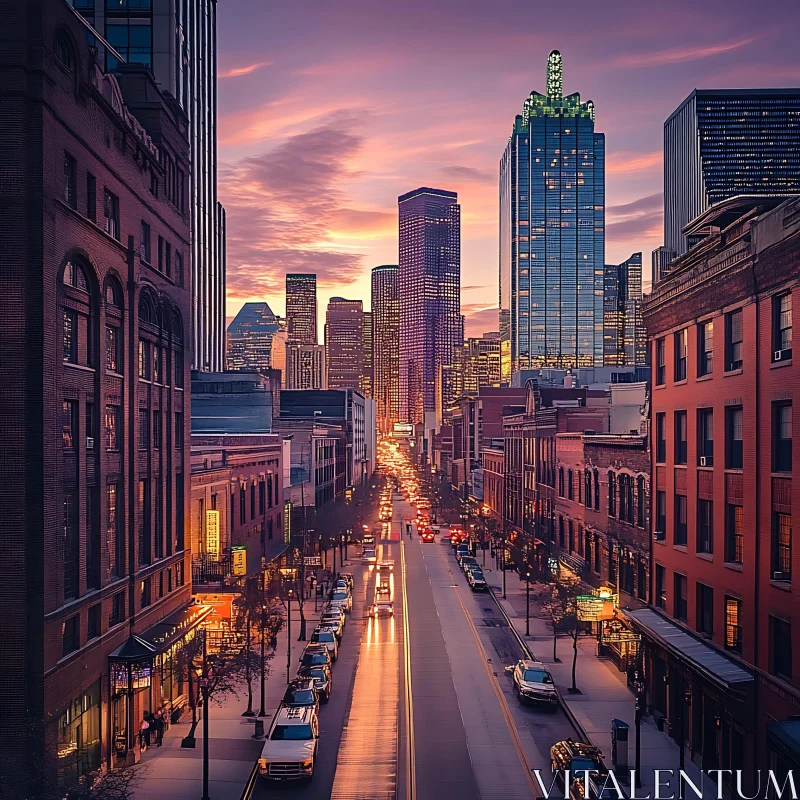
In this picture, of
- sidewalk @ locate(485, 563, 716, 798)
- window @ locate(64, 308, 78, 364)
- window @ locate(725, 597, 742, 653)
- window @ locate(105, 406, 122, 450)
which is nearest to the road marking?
sidewalk @ locate(485, 563, 716, 798)

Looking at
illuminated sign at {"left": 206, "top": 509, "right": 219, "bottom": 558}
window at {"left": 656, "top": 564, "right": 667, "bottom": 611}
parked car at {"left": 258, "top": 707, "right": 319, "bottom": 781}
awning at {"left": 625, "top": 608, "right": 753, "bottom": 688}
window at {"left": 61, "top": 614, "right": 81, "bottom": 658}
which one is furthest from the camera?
illuminated sign at {"left": 206, "top": 509, "right": 219, "bottom": 558}

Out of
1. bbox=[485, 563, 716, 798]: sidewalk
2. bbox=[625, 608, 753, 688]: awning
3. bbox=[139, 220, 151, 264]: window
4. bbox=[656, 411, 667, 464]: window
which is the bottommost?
bbox=[485, 563, 716, 798]: sidewalk

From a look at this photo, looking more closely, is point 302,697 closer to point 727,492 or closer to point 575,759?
point 575,759

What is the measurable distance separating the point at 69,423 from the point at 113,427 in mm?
4884

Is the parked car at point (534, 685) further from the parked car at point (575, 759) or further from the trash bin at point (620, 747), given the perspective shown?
the trash bin at point (620, 747)

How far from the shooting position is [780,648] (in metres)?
28.2

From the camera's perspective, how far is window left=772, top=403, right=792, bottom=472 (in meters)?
27.9

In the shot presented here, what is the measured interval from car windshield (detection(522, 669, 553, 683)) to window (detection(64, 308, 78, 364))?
2403 cm

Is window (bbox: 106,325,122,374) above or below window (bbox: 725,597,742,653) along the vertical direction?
above

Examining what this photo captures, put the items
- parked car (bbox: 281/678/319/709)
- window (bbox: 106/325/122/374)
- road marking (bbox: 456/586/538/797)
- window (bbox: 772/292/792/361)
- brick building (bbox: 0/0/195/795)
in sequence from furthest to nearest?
parked car (bbox: 281/678/319/709)
window (bbox: 106/325/122/374)
road marking (bbox: 456/586/538/797)
window (bbox: 772/292/792/361)
brick building (bbox: 0/0/195/795)

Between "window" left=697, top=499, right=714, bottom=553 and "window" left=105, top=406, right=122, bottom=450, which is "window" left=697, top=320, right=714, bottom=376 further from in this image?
"window" left=105, top=406, right=122, bottom=450

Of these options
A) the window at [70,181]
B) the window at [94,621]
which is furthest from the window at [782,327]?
the window at [94,621]

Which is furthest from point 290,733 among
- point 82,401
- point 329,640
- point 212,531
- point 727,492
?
Result: point 212,531

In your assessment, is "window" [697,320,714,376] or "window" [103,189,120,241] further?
"window" [697,320,714,376]
